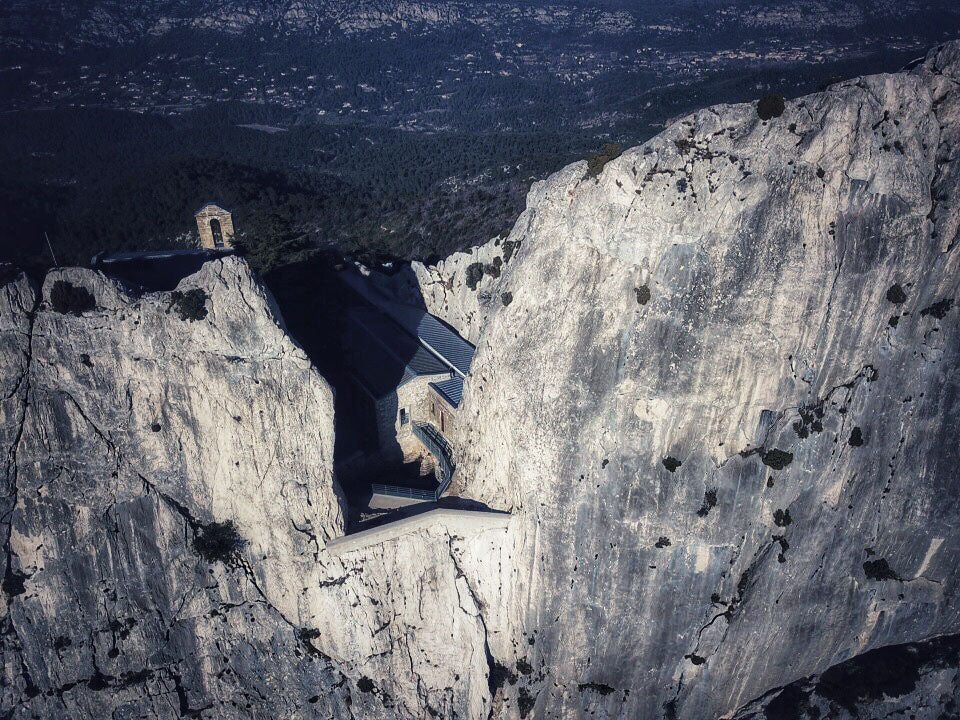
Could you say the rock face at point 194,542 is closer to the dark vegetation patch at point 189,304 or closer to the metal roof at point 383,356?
the dark vegetation patch at point 189,304

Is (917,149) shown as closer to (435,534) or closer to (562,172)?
(562,172)

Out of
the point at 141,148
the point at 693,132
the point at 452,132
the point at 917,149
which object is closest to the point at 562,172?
the point at 693,132

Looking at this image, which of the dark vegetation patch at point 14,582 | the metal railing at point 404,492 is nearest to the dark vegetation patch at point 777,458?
the metal railing at point 404,492

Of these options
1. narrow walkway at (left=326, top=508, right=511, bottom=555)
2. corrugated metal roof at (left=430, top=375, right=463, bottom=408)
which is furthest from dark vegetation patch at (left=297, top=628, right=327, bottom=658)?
corrugated metal roof at (left=430, top=375, right=463, bottom=408)

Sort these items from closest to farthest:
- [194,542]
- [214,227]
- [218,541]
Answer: [194,542], [218,541], [214,227]

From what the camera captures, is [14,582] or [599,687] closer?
[14,582]

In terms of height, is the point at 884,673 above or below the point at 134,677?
below

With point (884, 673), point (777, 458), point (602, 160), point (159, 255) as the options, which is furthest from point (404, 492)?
point (884, 673)

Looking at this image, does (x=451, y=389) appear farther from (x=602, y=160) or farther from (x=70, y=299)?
(x=70, y=299)
